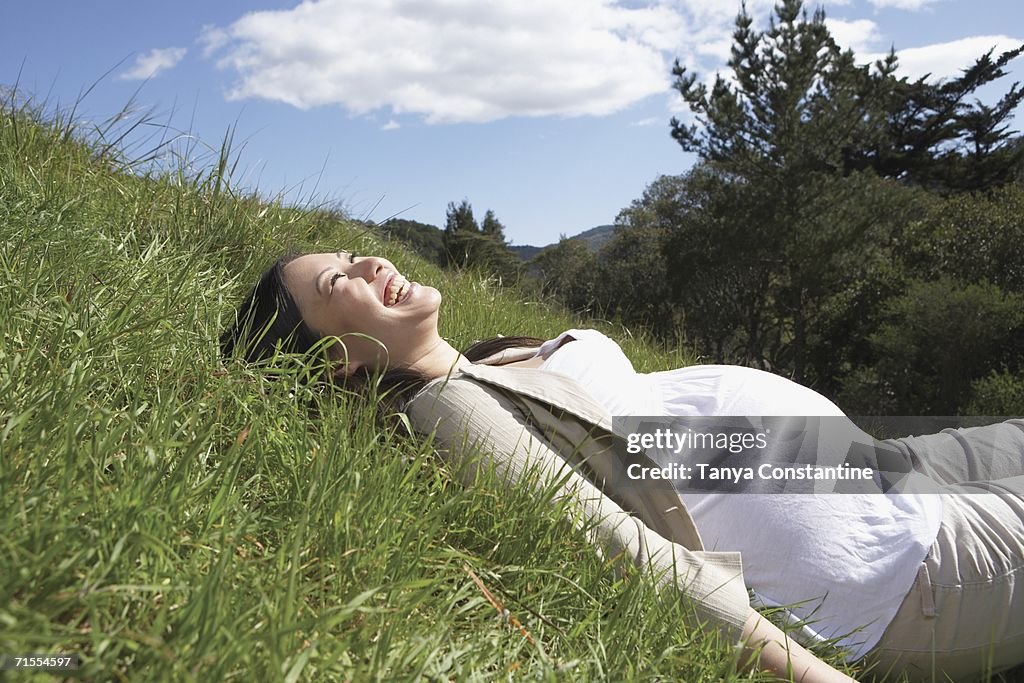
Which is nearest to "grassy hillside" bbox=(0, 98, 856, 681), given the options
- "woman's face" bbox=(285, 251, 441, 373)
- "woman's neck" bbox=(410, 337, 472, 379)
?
"woman's face" bbox=(285, 251, 441, 373)

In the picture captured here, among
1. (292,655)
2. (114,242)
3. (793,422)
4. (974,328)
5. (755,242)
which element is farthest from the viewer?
(755,242)

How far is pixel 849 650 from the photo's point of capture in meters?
2.00

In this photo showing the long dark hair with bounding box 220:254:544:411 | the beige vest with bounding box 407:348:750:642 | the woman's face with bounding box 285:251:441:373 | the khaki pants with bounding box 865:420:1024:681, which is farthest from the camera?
the woman's face with bounding box 285:251:441:373

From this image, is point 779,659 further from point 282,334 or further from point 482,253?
point 482,253

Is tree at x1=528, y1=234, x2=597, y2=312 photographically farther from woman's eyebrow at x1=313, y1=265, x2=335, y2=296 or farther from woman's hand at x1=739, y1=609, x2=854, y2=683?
woman's hand at x1=739, y1=609, x2=854, y2=683

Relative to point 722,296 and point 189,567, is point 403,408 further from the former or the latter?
point 722,296

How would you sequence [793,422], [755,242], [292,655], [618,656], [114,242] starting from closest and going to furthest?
[292,655] → [618,656] → [793,422] → [114,242] → [755,242]

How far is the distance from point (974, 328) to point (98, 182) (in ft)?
47.6

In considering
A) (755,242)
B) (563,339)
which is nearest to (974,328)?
(755,242)

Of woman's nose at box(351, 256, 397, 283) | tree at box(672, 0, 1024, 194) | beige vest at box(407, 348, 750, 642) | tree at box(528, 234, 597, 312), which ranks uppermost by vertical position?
tree at box(672, 0, 1024, 194)

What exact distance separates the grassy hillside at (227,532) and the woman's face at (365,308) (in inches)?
11.4

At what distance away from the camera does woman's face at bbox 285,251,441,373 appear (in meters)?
2.52

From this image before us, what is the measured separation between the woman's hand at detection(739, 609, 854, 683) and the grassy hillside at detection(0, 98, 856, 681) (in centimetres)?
11

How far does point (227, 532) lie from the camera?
130 centimetres
